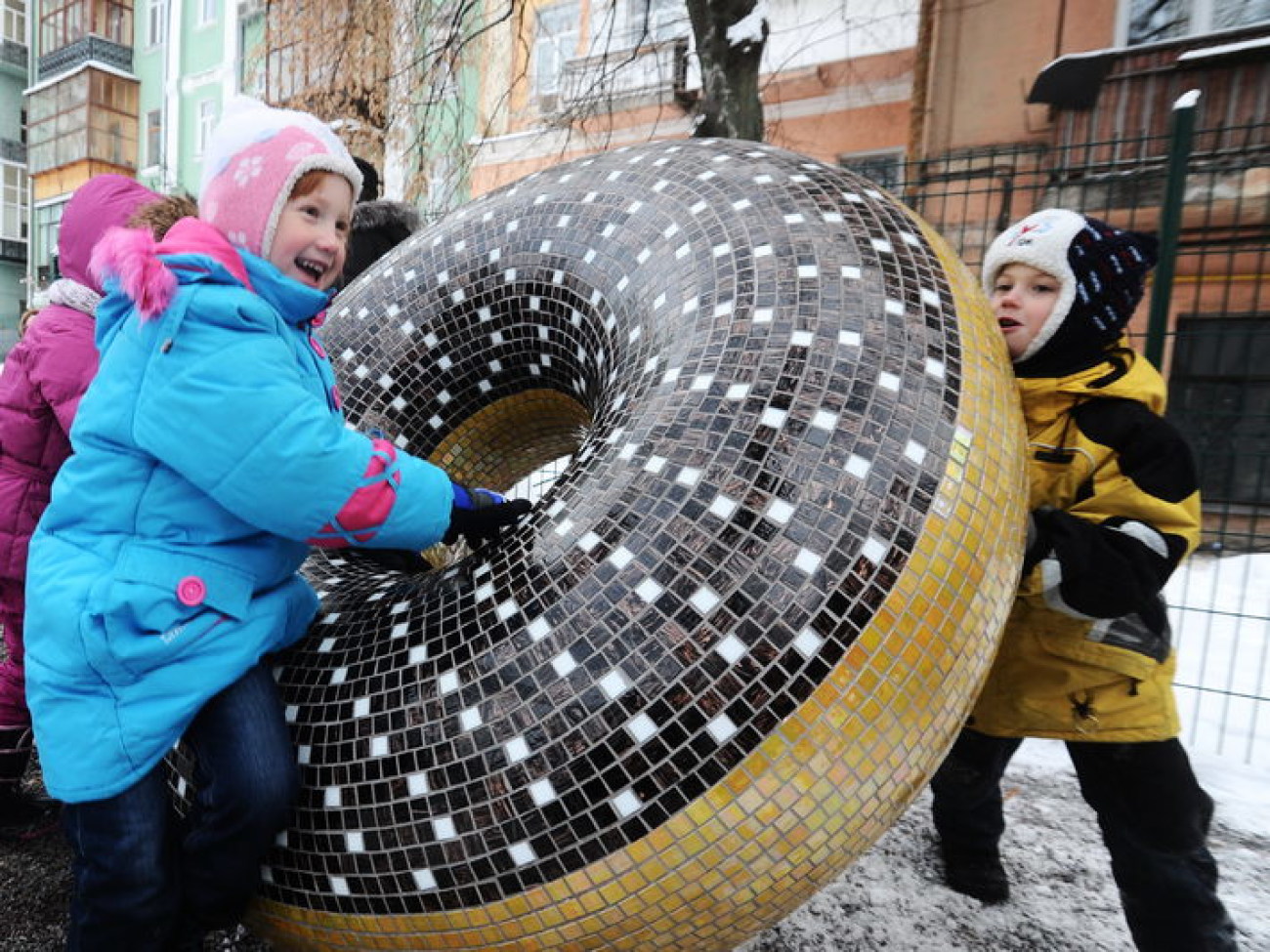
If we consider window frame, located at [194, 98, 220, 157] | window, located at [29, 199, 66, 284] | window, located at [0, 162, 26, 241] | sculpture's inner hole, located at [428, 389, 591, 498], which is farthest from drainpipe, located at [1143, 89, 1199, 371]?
window, located at [0, 162, 26, 241]

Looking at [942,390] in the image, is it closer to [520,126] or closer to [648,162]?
[648,162]

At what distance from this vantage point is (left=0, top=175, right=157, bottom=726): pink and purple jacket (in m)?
2.27

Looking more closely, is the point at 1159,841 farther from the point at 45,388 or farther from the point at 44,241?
the point at 44,241

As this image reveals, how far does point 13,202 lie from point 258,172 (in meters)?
31.4

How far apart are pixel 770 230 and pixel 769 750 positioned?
0.99 metres

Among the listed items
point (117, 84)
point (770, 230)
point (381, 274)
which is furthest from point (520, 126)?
point (117, 84)

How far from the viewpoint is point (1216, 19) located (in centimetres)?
710

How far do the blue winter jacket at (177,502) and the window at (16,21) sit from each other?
3229 cm

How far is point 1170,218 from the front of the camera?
3.22 meters

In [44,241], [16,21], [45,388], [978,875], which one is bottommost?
[978,875]

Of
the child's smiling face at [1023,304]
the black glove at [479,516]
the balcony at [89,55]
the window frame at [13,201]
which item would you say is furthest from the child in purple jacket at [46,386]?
the window frame at [13,201]

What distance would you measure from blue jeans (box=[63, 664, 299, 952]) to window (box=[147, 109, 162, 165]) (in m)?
23.2

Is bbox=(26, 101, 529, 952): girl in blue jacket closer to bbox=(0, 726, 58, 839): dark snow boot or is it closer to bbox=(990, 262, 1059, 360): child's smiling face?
bbox=(0, 726, 58, 839): dark snow boot

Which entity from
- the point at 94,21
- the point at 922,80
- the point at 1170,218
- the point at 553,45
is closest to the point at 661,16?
the point at 553,45
